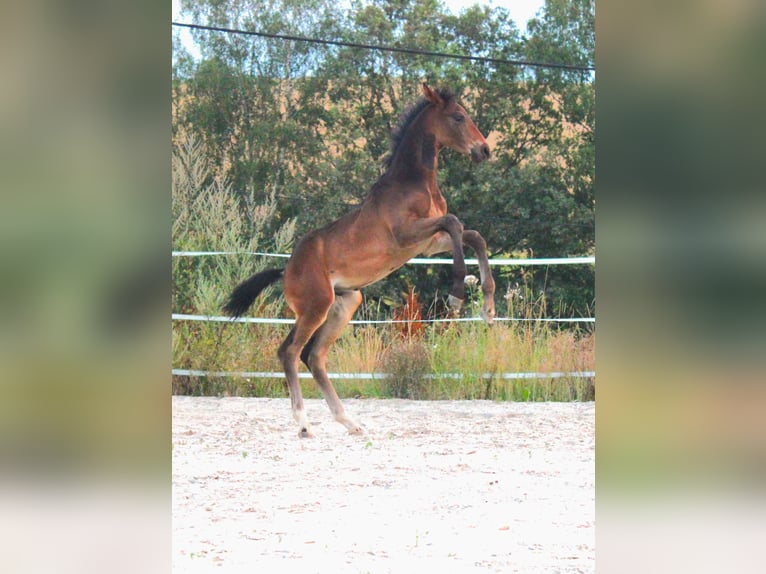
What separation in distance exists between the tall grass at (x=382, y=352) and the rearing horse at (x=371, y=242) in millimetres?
1994

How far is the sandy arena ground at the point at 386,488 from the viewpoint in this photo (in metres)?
3.50

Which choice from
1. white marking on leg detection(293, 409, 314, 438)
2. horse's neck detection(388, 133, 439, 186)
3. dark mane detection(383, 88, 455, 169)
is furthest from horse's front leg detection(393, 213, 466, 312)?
white marking on leg detection(293, 409, 314, 438)

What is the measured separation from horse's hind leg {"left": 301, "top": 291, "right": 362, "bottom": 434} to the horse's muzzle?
1269mm

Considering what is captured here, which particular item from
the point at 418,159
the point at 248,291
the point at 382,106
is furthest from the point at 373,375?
the point at 382,106

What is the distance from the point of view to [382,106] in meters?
11.2

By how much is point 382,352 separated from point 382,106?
420 centimetres

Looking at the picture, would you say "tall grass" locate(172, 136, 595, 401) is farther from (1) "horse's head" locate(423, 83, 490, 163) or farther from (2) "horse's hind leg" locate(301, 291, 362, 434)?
(1) "horse's head" locate(423, 83, 490, 163)

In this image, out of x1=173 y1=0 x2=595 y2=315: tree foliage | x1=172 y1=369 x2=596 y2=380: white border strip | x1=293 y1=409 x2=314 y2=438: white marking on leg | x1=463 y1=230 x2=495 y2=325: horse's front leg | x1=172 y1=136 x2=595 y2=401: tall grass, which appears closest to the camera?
x1=463 y1=230 x2=495 y2=325: horse's front leg

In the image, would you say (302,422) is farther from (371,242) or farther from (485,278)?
(485,278)

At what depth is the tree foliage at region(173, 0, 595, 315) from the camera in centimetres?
1079

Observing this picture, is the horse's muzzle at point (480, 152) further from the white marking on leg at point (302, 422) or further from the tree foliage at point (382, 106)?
the tree foliage at point (382, 106)

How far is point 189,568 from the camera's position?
3227 millimetres
